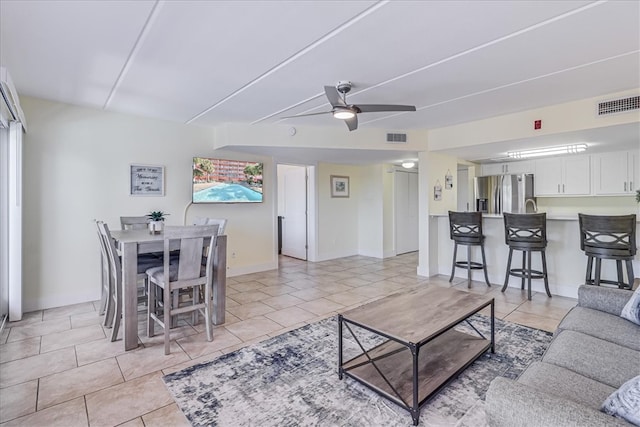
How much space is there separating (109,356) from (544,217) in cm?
464

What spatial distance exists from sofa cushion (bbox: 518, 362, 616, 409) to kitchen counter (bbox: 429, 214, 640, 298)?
306 centimetres

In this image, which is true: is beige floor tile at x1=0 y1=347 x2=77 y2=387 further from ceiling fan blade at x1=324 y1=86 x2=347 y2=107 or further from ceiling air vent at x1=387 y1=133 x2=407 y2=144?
ceiling air vent at x1=387 y1=133 x2=407 y2=144

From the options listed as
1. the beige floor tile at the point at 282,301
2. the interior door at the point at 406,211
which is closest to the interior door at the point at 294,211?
the interior door at the point at 406,211

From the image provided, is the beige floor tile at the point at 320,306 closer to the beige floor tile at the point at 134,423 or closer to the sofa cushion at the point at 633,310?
the beige floor tile at the point at 134,423

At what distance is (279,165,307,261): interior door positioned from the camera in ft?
22.0

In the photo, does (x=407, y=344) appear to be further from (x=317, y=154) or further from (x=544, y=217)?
(x=317, y=154)

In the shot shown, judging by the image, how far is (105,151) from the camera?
13.1 ft

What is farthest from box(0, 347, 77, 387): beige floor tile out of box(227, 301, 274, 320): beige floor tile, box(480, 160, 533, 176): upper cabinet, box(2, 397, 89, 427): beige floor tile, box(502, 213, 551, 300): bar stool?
box(480, 160, 533, 176): upper cabinet

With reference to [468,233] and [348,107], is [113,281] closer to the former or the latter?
[348,107]

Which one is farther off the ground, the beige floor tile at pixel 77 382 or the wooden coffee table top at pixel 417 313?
the wooden coffee table top at pixel 417 313

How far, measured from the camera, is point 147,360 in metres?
2.43

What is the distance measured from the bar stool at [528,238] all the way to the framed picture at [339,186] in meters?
3.49

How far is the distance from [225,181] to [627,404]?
4770mm

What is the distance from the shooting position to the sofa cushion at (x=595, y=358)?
56.1 inches
